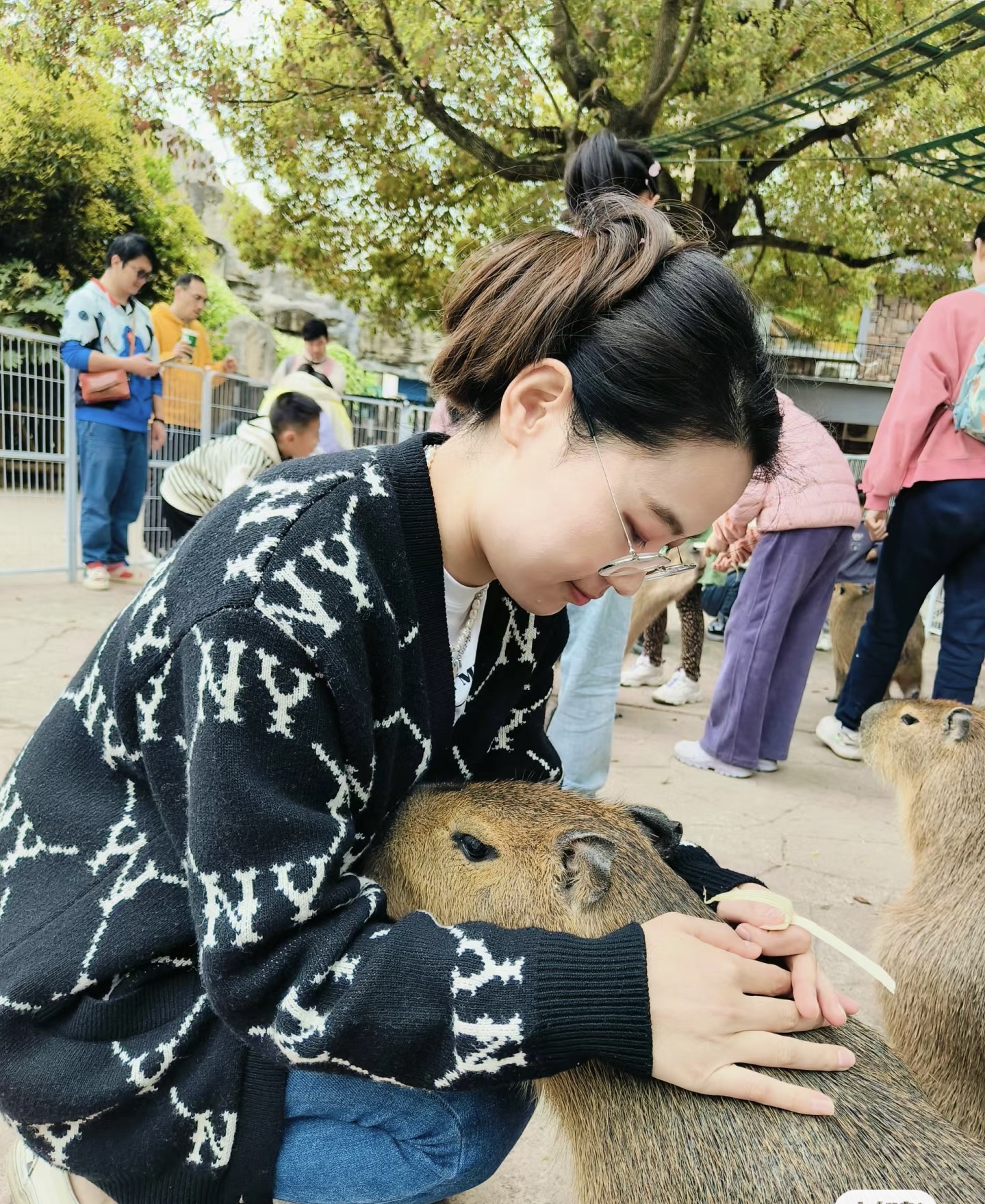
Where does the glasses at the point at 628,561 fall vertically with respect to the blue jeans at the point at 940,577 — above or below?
above

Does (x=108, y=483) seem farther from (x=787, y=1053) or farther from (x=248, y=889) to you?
(x=787, y=1053)

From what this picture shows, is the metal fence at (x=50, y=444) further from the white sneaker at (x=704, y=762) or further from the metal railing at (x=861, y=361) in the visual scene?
the metal railing at (x=861, y=361)

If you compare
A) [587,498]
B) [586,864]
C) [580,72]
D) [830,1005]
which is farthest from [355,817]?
[580,72]

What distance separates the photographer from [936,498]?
346cm

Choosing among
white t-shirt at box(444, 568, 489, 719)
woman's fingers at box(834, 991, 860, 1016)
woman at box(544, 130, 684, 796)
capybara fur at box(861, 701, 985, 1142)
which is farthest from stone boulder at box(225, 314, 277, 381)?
woman's fingers at box(834, 991, 860, 1016)

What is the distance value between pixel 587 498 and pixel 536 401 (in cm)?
14

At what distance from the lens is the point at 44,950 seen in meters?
1.06

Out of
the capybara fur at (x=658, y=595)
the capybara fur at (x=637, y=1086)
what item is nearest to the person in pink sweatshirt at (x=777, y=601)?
the capybara fur at (x=658, y=595)

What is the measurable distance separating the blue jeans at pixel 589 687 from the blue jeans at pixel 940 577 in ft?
4.49

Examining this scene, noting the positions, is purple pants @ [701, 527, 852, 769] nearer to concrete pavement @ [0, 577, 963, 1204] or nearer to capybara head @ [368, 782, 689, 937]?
concrete pavement @ [0, 577, 963, 1204]

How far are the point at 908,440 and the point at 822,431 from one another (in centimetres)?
30

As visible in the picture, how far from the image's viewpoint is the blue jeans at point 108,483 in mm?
5457

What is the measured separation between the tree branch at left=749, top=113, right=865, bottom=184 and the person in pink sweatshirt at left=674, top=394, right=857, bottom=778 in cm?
783

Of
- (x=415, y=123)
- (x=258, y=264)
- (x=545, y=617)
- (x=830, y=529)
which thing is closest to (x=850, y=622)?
(x=830, y=529)
